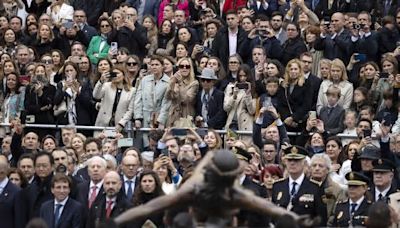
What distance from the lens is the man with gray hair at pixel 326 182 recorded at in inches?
759

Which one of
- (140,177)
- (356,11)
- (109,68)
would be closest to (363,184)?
(140,177)

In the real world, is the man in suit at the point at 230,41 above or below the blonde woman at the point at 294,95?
above

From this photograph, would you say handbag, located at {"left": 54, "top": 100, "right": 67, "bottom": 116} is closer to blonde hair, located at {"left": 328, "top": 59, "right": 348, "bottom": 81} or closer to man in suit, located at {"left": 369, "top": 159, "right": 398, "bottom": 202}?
blonde hair, located at {"left": 328, "top": 59, "right": 348, "bottom": 81}

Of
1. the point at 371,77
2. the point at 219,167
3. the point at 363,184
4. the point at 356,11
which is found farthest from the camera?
the point at 356,11

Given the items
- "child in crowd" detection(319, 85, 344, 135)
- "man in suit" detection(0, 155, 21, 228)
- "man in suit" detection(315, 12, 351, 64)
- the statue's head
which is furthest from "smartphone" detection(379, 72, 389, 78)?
the statue's head

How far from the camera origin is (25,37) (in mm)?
29625

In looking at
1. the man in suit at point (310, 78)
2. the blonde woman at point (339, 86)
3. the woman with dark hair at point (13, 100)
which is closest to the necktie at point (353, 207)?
the blonde woman at point (339, 86)

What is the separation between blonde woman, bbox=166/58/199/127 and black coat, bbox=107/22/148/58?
325cm

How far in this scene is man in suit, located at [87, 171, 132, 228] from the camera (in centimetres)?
1923

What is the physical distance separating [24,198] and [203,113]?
532 cm

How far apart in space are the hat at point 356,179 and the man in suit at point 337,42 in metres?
7.57

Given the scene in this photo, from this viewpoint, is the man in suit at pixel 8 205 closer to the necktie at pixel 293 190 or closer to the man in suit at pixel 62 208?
the man in suit at pixel 62 208

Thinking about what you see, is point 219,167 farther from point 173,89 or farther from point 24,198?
point 173,89

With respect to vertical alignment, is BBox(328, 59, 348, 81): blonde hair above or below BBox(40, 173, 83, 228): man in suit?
above
